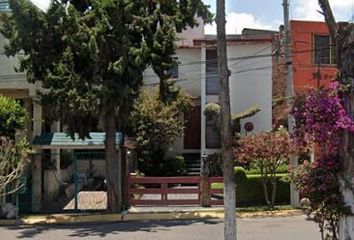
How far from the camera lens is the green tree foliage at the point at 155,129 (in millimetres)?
31375

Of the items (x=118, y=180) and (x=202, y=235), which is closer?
(x=202, y=235)

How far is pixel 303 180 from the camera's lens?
9.48 m

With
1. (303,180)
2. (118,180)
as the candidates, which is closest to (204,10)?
(118,180)

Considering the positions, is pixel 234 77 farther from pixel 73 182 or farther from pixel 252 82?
pixel 73 182

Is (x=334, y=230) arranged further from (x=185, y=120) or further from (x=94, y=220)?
(x=185, y=120)

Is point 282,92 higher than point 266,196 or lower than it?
higher

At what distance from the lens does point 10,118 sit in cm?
2053

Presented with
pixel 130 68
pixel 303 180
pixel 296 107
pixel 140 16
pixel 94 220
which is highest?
pixel 140 16

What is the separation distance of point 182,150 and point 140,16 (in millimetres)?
15268

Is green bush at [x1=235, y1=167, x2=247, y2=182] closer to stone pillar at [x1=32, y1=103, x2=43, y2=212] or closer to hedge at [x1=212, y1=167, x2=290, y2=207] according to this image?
hedge at [x1=212, y1=167, x2=290, y2=207]

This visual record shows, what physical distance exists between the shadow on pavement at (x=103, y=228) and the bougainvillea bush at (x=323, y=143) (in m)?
9.09

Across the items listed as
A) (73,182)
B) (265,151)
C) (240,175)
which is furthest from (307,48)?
(73,182)

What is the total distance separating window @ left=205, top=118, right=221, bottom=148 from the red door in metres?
2.00

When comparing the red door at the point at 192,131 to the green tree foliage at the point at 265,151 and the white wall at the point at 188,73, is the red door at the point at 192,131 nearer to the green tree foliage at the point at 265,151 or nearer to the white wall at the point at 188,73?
the white wall at the point at 188,73
